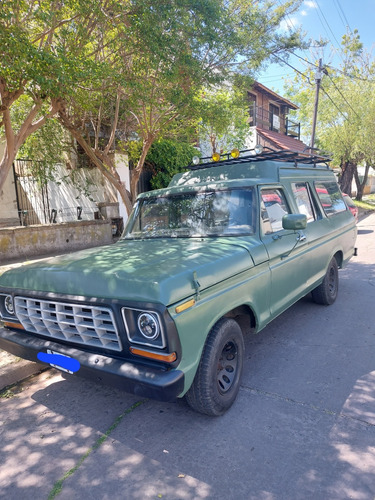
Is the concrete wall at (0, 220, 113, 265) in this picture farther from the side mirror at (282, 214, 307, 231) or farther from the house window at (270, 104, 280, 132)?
the house window at (270, 104, 280, 132)

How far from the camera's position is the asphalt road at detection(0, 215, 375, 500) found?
2.28m

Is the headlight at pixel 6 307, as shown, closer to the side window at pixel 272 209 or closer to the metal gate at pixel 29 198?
the side window at pixel 272 209

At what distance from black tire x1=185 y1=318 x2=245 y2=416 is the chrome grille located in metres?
0.67

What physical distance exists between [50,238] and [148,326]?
786cm

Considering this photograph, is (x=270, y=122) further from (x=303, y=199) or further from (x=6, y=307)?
(x=6, y=307)

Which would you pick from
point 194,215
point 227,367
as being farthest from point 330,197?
point 227,367

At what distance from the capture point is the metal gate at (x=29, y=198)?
11734 millimetres

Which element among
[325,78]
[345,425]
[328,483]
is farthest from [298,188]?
[325,78]

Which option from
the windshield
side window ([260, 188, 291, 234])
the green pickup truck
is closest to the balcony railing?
side window ([260, 188, 291, 234])

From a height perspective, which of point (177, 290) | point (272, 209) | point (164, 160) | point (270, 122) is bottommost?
point (177, 290)

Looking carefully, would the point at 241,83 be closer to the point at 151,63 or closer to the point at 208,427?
the point at 151,63

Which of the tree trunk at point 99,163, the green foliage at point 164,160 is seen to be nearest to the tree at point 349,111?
the green foliage at point 164,160

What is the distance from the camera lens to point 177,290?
2432 mm

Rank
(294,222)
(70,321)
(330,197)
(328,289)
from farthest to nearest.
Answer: (330,197)
(328,289)
(294,222)
(70,321)
